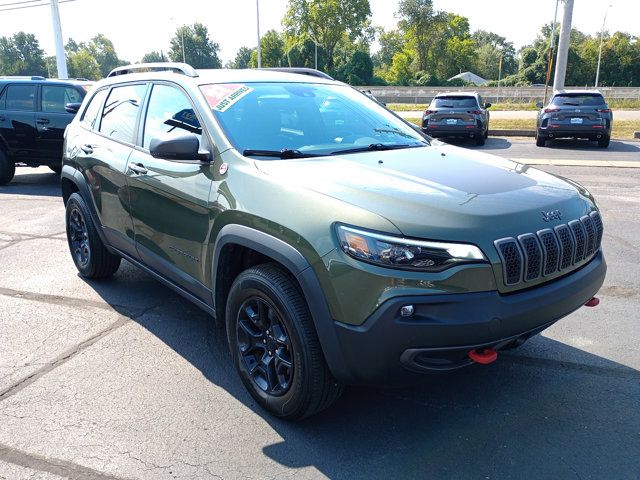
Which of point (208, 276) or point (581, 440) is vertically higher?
point (208, 276)

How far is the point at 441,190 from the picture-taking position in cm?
269

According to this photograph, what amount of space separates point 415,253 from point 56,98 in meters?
9.87

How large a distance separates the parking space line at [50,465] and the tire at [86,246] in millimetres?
2365

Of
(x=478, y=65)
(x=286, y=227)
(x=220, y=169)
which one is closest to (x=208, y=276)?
(x=220, y=169)

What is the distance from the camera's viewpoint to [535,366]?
11.5 ft

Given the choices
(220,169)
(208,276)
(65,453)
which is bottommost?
(65,453)

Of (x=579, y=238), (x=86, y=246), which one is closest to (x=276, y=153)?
(x=579, y=238)

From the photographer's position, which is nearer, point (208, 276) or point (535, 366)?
point (208, 276)

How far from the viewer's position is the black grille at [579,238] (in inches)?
109

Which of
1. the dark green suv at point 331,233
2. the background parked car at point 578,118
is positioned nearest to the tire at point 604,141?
the background parked car at point 578,118

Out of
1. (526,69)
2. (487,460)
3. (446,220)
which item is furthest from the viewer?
(526,69)

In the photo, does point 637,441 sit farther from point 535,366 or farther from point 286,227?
point 286,227

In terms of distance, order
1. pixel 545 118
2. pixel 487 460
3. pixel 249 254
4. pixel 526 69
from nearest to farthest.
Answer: pixel 487 460
pixel 249 254
pixel 545 118
pixel 526 69

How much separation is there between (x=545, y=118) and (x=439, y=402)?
1337 centimetres
